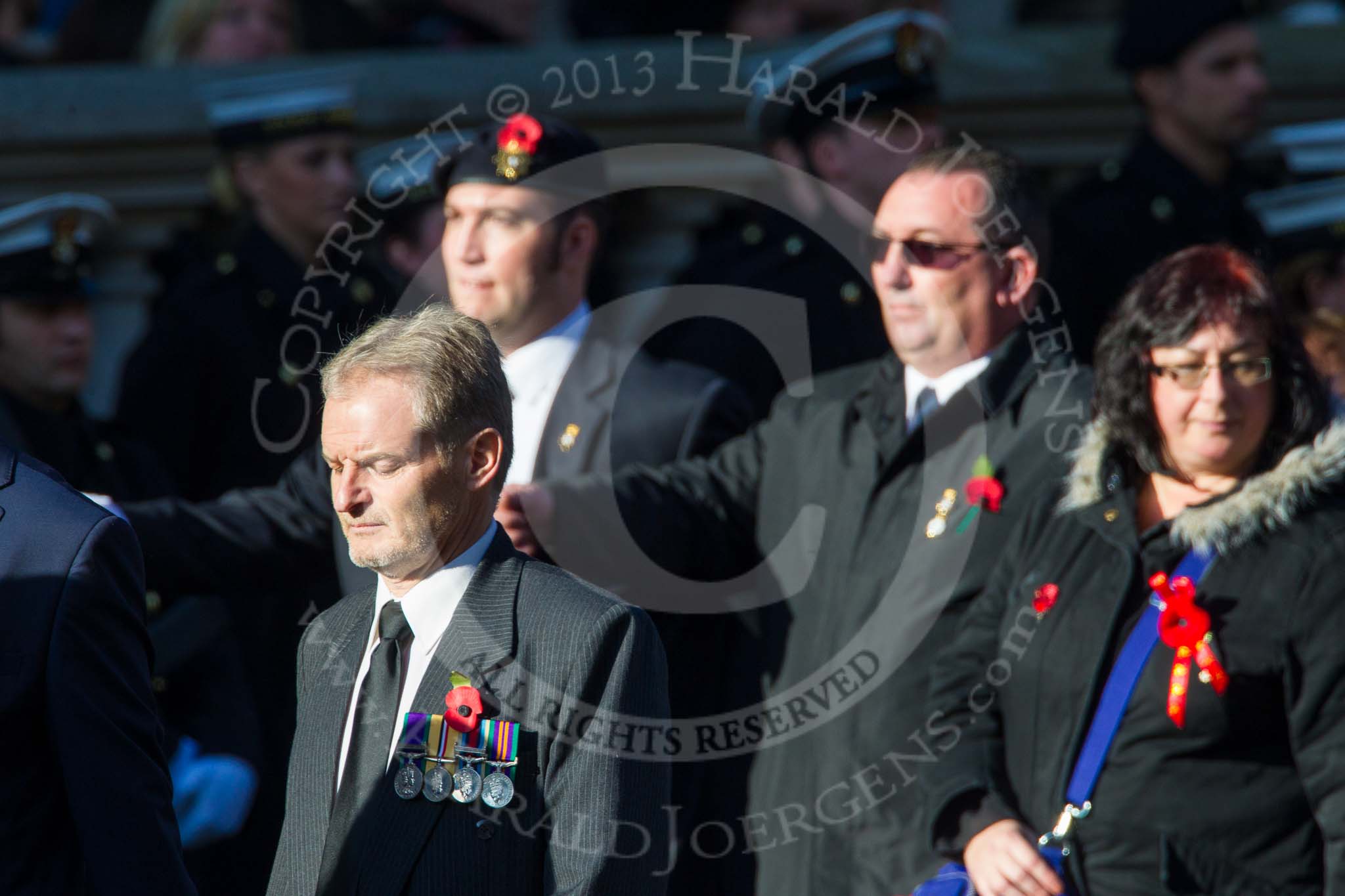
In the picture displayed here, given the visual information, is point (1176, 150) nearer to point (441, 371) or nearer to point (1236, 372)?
point (1236, 372)

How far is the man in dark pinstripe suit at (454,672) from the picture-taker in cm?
327

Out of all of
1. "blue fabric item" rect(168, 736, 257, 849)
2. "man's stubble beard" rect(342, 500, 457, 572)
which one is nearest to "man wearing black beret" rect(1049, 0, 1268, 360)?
"blue fabric item" rect(168, 736, 257, 849)

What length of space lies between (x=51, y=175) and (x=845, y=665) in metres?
3.67

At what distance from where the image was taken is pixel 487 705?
3.34 metres

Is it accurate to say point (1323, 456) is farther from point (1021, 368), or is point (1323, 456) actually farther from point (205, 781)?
point (205, 781)

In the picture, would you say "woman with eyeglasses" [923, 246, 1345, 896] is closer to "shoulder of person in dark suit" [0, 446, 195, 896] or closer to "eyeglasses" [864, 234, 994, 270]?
"eyeglasses" [864, 234, 994, 270]

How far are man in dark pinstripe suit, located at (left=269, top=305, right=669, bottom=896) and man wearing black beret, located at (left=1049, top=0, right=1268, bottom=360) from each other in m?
2.90

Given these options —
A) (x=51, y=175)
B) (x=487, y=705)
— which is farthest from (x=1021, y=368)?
(x=51, y=175)

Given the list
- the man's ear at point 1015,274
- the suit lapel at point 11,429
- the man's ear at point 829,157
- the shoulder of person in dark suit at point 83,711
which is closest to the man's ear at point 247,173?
the suit lapel at point 11,429

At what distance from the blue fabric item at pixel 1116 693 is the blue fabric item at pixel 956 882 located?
0.33 ft

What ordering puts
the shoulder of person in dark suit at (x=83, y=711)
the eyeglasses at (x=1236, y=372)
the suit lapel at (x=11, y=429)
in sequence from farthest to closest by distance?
1. the suit lapel at (x=11, y=429)
2. the eyeglasses at (x=1236, y=372)
3. the shoulder of person in dark suit at (x=83, y=711)

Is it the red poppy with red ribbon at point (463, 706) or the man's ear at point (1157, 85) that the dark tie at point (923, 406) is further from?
the man's ear at point (1157, 85)

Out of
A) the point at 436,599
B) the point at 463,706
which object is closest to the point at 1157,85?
the point at 436,599

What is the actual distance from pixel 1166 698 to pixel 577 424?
1410mm
